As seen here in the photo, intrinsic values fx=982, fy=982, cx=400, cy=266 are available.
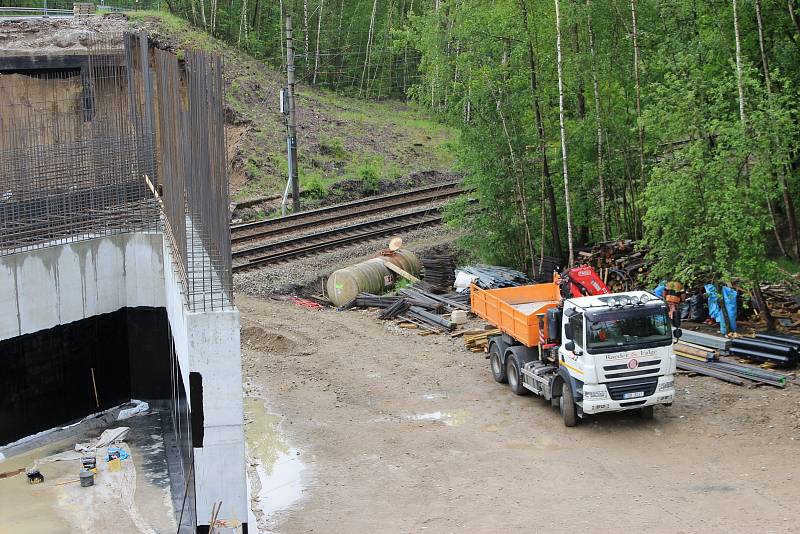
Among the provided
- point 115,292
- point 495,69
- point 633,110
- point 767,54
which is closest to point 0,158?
point 115,292

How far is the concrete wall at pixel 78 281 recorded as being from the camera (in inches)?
692

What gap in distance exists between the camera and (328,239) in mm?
30062

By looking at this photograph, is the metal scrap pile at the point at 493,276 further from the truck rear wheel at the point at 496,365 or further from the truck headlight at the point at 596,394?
the truck headlight at the point at 596,394

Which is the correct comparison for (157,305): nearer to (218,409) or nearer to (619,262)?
(218,409)

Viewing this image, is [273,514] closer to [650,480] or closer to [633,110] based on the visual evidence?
[650,480]

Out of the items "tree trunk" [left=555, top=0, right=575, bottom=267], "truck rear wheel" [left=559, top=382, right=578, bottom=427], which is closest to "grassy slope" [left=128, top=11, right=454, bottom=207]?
"tree trunk" [left=555, top=0, right=575, bottom=267]

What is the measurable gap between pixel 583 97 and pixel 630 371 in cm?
1290

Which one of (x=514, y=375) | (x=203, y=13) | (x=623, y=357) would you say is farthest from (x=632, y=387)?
(x=203, y=13)

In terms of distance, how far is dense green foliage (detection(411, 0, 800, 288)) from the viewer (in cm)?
2239

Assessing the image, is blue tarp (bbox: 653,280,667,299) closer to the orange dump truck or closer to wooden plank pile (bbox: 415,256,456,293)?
the orange dump truck

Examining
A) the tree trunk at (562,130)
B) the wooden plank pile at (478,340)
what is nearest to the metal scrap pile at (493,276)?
the tree trunk at (562,130)

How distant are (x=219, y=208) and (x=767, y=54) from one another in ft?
55.0

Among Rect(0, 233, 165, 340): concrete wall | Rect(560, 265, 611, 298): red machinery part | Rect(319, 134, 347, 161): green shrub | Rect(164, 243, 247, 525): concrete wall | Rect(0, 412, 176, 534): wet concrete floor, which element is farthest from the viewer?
Rect(319, 134, 347, 161): green shrub

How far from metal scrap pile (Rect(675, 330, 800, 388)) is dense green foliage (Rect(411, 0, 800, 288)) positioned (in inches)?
71.2
